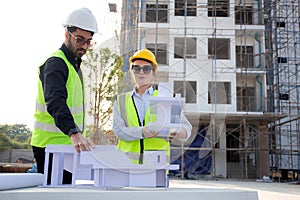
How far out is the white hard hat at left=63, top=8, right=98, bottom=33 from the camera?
111 centimetres

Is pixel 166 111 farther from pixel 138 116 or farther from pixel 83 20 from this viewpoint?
pixel 83 20

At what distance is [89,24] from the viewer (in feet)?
3.66

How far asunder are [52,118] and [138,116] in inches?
12.1

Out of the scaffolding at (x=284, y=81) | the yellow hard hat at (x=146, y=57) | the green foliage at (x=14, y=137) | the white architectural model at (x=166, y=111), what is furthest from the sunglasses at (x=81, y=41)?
the green foliage at (x=14, y=137)

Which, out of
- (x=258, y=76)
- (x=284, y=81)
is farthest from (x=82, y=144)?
→ (x=284, y=81)

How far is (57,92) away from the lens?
41.7 inches

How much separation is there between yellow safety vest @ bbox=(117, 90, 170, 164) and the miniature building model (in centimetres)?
3

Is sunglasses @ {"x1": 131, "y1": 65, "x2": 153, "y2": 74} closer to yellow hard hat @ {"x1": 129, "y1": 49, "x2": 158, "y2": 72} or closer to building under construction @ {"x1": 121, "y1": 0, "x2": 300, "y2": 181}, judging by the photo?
yellow hard hat @ {"x1": 129, "y1": 49, "x2": 158, "y2": 72}

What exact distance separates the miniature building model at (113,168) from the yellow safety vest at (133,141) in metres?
0.03

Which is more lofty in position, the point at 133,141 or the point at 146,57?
the point at 146,57

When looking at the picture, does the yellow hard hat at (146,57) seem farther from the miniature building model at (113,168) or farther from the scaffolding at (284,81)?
the scaffolding at (284,81)

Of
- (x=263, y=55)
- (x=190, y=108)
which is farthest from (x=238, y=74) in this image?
(x=190, y=108)

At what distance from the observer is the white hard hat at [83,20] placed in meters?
Answer: 1.11

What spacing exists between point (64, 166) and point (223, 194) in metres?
0.45
